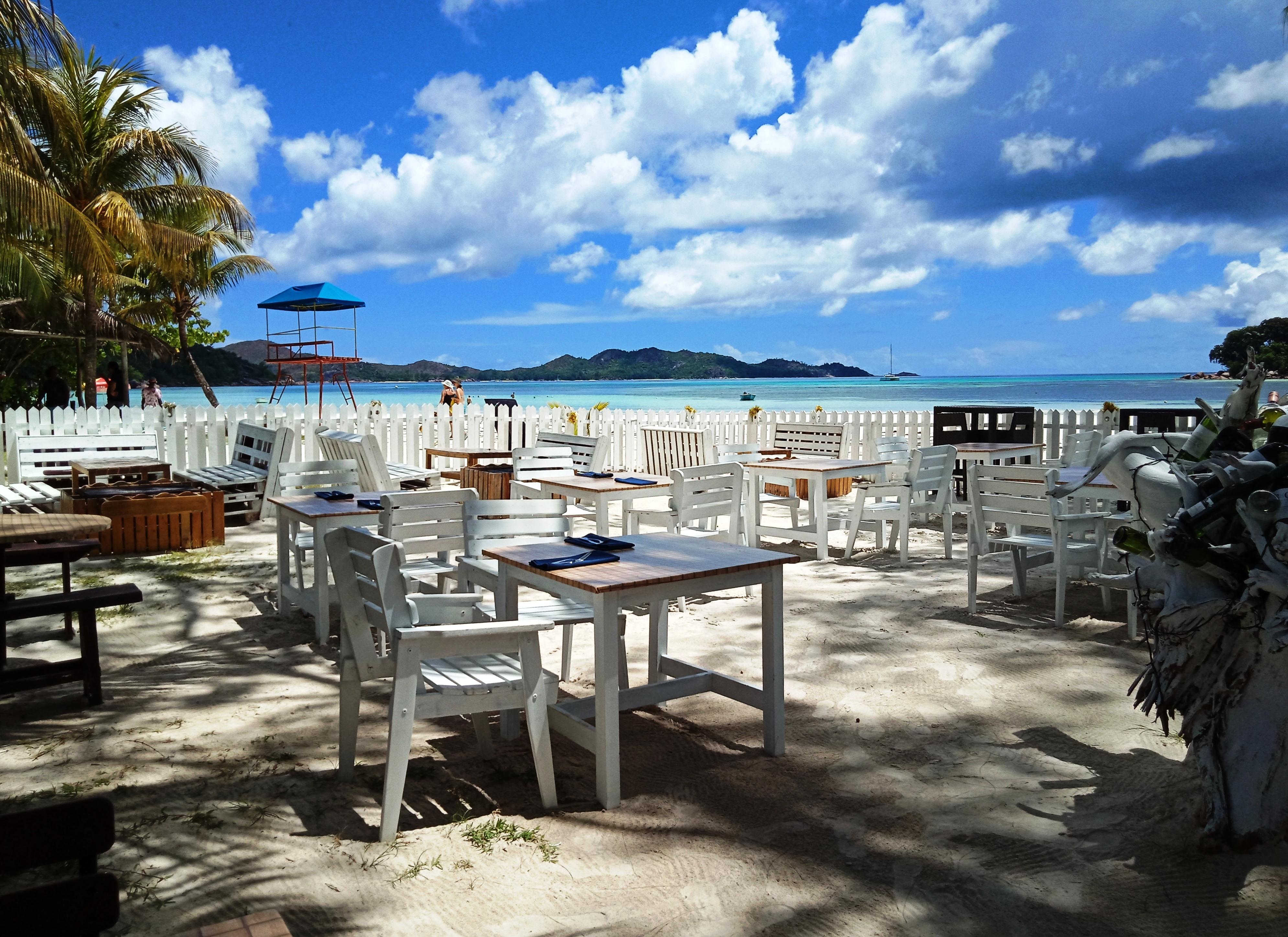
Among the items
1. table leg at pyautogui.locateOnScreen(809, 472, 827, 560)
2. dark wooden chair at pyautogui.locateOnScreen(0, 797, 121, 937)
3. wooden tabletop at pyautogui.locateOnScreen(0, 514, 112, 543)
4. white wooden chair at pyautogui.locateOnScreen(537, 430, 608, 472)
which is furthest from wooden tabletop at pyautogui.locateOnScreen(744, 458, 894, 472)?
dark wooden chair at pyautogui.locateOnScreen(0, 797, 121, 937)

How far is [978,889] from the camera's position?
2.96 metres

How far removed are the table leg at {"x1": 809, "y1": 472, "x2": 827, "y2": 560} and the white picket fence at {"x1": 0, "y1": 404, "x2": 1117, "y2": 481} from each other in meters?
3.55

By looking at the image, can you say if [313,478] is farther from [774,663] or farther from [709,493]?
[774,663]

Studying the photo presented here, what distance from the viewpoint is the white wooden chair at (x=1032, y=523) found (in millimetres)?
6305

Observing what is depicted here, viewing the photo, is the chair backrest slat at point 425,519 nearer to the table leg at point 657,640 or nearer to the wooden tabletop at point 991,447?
the table leg at point 657,640

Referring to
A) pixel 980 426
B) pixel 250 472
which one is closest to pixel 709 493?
pixel 250 472

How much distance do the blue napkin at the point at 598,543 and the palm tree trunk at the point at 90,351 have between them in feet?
61.7

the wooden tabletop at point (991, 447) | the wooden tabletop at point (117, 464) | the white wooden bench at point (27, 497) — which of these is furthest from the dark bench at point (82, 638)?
the wooden tabletop at point (991, 447)

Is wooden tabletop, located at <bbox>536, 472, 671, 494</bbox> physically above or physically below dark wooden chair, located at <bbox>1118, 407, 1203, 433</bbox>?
below

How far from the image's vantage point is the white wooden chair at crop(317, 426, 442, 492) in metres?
8.77

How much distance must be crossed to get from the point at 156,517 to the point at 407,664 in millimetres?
6906

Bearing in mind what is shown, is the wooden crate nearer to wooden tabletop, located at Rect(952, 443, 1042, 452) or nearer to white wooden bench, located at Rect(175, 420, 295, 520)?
white wooden bench, located at Rect(175, 420, 295, 520)

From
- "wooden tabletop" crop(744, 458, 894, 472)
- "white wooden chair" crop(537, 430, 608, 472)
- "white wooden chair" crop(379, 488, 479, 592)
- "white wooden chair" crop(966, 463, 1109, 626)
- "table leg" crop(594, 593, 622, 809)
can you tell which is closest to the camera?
"table leg" crop(594, 593, 622, 809)

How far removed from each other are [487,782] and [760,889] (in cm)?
132
